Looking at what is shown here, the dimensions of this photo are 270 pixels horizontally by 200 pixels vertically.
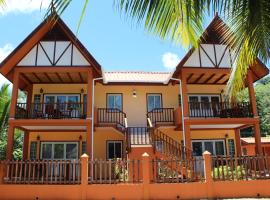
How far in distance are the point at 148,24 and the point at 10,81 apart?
58.1 feet

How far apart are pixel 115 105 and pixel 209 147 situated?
23.4 ft

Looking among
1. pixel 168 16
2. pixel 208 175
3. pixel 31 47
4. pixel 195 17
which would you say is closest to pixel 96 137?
pixel 31 47

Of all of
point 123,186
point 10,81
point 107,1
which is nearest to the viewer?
point 107,1

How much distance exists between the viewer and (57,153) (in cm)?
2102

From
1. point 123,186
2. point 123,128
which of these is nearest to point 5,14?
point 123,186

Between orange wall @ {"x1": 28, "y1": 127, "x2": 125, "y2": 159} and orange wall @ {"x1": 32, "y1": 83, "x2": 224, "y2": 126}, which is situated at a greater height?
orange wall @ {"x1": 32, "y1": 83, "x2": 224, "y2": 126}

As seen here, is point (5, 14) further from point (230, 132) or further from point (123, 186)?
point (230, 132)

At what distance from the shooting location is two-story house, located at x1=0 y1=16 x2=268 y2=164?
58.8ft

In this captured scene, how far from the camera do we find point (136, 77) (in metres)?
23.0

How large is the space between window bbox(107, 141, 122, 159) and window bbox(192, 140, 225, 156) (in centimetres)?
510

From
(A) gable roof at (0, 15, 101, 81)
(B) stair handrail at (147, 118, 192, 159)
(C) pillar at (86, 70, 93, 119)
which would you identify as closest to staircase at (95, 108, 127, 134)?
(C) pillar at (86, 70, 93, 119)

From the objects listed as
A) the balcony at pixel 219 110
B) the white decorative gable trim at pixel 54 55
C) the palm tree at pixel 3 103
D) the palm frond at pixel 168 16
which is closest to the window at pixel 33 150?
the palm tree at pixel 3 103

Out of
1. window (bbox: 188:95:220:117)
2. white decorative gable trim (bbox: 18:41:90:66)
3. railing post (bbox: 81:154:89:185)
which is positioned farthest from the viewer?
window (bbox: 188:95:220:117)

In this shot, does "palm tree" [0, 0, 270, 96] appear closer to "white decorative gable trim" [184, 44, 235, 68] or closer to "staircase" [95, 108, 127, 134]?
"white decorative gable trim" [184, 44, 235, 68]
